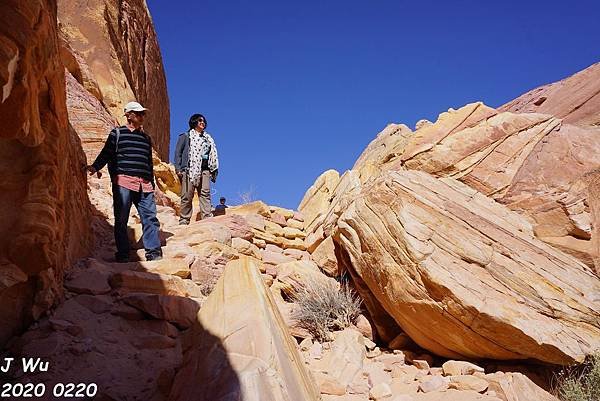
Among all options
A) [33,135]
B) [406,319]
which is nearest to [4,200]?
[33,135]

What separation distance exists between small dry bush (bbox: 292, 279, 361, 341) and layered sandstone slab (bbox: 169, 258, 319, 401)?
218 cm

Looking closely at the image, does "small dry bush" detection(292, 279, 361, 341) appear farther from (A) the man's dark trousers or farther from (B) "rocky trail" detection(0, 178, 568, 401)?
(A) the man's dark trousers

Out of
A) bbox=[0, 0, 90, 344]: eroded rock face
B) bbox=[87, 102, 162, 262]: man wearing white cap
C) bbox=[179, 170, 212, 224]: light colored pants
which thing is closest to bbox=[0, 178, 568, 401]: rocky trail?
bbox=[0, 0, 90, 344]: eroded rock face

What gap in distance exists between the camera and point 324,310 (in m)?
5.69

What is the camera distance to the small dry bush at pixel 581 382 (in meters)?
3.88

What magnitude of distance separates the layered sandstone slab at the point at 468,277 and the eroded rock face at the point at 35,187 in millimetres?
3607

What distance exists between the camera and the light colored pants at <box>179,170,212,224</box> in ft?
27.8

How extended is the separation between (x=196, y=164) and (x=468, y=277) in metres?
5.90

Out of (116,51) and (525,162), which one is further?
(116,51)

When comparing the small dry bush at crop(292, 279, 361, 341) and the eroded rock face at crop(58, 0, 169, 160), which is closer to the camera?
the small dry bush at crop(292, 279, 361, 341)

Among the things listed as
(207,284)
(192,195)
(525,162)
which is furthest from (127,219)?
(525,162)

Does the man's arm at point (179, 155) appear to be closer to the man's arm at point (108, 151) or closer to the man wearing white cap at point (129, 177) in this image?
the man wearing white cap at point (129, 177)

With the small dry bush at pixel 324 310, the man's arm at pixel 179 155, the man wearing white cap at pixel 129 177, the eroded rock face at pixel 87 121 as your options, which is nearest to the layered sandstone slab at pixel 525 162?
the small dry bush at pixel 324 310

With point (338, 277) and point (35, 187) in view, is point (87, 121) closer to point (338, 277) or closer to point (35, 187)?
point (35, 187)
